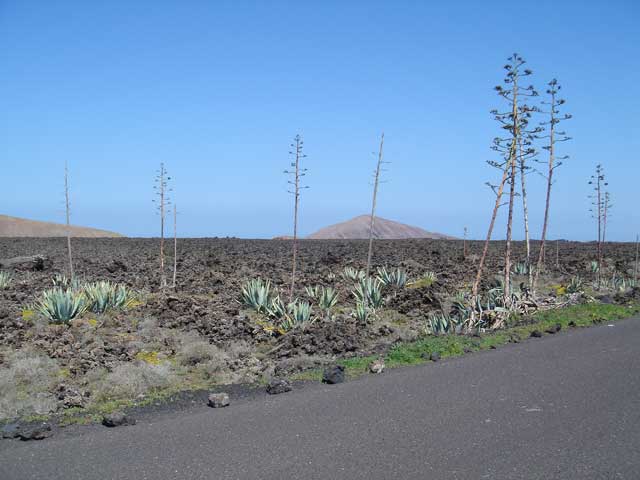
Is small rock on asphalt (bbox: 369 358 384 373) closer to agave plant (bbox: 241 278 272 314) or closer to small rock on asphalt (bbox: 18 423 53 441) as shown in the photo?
small rock on asphalt (bbox: 18 423 53 441)

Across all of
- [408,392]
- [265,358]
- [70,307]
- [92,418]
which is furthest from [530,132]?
[92,418]

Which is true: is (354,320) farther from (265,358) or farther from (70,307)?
(70,307)

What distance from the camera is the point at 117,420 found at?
23.1 feet

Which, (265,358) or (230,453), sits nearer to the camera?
(230,453)

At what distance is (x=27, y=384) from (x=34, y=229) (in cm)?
8338

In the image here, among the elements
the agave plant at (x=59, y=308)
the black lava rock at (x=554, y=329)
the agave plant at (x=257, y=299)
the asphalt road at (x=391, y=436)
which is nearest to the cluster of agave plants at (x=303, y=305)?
the agave plant at (x=257, y=299)

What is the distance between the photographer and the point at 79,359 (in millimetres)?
11406

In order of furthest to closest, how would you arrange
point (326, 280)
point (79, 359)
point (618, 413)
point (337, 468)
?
point (326, 280) → point (79, 359) → point (618, 413) → point (337, 468)

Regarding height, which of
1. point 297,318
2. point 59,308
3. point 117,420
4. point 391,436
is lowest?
point 117,420

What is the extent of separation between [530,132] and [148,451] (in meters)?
14.2

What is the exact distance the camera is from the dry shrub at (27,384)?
859 cm

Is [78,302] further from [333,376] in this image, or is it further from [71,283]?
[333,376]

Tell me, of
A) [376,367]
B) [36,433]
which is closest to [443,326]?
[376,367]

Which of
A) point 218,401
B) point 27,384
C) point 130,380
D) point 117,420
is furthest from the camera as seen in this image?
point 27,384
